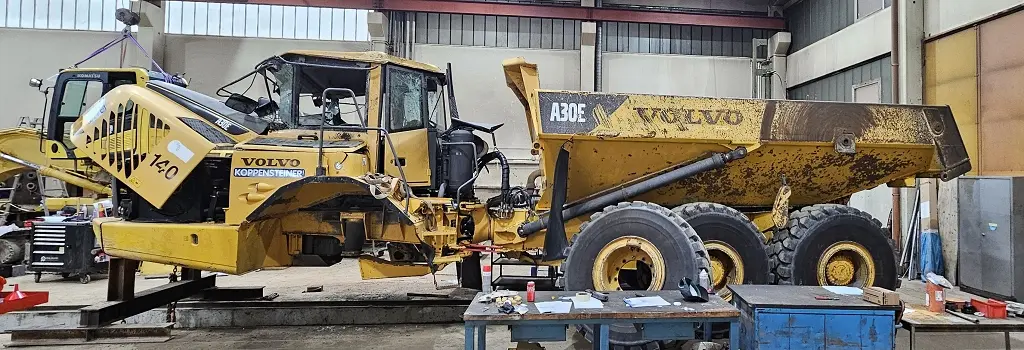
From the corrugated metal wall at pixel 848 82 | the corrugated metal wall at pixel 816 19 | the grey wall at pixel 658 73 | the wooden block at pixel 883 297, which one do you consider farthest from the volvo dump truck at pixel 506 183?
the grey wall at pixel 658 73

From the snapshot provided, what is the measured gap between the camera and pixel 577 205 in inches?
178

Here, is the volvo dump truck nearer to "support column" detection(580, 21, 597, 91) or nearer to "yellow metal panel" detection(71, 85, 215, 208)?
"yellow metal panel" detection(71, 85, 215, 208)

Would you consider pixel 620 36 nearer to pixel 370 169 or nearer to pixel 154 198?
pixel 370 169

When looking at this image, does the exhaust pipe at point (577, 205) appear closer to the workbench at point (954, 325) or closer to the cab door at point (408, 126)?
the cab door at point (408, 126)

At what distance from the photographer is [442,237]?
14.8ft

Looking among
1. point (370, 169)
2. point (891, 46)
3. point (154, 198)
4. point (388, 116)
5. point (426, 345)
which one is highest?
point (891, 46)

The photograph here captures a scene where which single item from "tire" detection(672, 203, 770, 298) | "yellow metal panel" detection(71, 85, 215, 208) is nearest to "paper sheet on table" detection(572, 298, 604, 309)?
"tire" detection(672, 203, 770, 298)

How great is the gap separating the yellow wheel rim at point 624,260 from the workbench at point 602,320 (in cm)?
72

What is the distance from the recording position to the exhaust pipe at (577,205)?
4.19 m

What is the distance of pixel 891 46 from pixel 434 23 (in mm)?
9441

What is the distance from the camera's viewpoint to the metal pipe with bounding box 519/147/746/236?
418 centimetres

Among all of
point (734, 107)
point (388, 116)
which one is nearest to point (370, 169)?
point (388, 116)

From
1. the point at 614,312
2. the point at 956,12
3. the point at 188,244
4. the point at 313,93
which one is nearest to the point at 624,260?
the point at 614,312

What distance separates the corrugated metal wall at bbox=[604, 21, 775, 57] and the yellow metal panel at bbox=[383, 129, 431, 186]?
9196 mm
